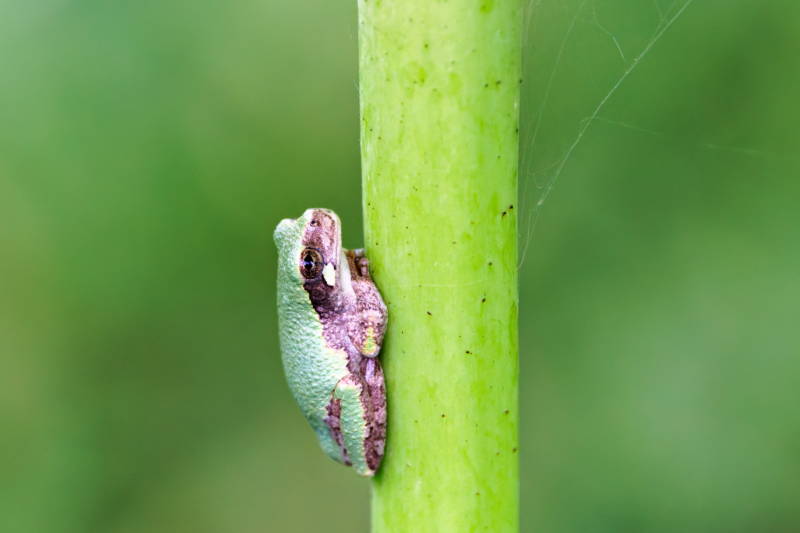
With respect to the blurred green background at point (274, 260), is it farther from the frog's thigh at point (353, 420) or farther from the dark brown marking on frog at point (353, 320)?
the frog's thigh at point (353, 420)

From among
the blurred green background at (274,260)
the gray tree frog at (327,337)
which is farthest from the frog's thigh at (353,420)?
the blurred green background at (274,260)

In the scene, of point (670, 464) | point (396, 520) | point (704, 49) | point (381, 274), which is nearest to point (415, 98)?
point (381, 274)

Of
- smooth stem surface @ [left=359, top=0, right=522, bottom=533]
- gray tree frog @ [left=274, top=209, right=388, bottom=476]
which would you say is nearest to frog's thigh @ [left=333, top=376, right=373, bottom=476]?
gray tree frog @ [left=274, top=209, right=388, bottom=476]

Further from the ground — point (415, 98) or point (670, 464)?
point (415, 98)

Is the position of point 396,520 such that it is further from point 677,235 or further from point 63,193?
point 63,193

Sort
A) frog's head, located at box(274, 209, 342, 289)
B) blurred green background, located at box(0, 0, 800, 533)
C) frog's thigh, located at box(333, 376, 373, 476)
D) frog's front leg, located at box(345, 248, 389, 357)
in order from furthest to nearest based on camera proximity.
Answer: blurred green background, located at box(0, 0, 800, 533), frog's head, located at box(274, 209, 342, 289), frog's thigh, located at box(333, 376, 373, 476), frog's front leg, located at box(345, 248, 389, 357)

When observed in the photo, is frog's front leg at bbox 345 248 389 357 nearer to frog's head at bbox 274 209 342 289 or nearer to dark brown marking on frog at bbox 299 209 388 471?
dark brown marking on frog at bbox 299 209 388 471
